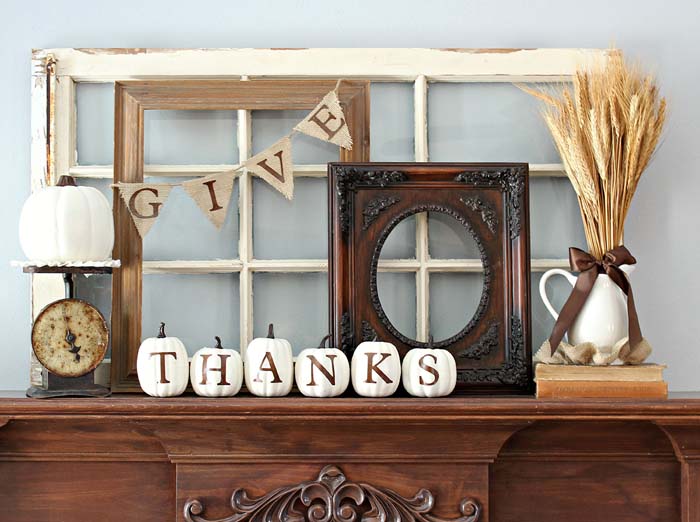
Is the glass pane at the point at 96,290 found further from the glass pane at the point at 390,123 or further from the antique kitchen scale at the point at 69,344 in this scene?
the glass pane at the point at 390,123

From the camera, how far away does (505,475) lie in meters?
1.61

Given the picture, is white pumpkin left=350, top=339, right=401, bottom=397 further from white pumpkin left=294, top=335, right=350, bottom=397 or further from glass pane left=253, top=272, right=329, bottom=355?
glass pane left=253, top=272, right=329, bottom=355

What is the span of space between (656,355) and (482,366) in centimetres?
40

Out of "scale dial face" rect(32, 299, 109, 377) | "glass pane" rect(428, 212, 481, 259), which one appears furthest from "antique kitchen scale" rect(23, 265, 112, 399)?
"glass pane" rect(428, 212, 481, 259)

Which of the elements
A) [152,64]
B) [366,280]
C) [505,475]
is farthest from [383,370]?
[152,64]

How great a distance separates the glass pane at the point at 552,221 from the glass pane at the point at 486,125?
2.7 inches

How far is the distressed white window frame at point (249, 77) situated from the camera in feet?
5.65

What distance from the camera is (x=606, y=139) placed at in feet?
5.28

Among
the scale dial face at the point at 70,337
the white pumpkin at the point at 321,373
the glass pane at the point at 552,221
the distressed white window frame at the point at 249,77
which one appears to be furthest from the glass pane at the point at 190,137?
the glass pane at the point at 552,221

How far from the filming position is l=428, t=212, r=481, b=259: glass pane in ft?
5.67

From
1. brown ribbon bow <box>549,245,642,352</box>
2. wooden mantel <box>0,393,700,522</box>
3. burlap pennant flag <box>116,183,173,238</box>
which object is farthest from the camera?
burlap pennant flag <box>116,183,173,238</box>

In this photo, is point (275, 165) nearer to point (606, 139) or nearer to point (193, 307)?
point (193, 307)

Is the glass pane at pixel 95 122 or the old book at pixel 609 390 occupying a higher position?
the glass pane at pixel 95 122

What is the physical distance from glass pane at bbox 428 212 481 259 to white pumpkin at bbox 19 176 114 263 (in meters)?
0.67
